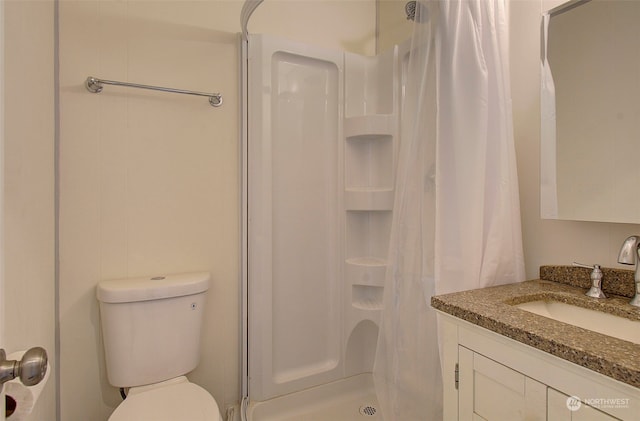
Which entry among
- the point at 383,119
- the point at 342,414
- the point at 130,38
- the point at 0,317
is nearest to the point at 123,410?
the point at 0,317

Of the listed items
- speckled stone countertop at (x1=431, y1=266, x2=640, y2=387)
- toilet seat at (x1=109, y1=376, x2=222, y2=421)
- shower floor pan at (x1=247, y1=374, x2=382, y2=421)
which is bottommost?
shower floor pan at (x1=247, y1=374, x2=382, y2=421)

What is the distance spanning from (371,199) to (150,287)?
1150 millimetres

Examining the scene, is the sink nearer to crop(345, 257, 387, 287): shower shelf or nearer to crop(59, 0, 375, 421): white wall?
crop(345, 257, 387, 287): shower shelf

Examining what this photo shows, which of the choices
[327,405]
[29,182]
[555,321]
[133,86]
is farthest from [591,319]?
[133,86]

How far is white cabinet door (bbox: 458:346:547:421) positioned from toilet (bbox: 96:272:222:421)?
0.90 meters

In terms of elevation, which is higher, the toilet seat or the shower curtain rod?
the shower curtain rod

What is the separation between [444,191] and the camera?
3.85 ft

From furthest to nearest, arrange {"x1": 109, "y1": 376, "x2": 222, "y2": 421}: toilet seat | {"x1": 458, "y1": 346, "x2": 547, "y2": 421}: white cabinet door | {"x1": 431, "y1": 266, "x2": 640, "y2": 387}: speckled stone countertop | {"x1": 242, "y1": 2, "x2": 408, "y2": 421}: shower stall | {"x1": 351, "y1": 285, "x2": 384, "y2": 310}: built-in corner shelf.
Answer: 1. {"x1": 351, "y1": 285, "x2": 384, "y2": 310}: built-in corner shelf
2. {"x1": 242, "y1": 2, "x2": 408, "y2": 421}: shower stall
3. {"x1": 109, "y1": 376, "x2": 222, "y2": 421}: toilet seat
4. {"x1": 458, "y1": 346, "x2": 547, "y2": 421}: white cabinet door
5. {"x1": 431, "y1": 266, "x2": 640, "y2": 387}: speckled stone countertop

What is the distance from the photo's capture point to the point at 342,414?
5.83 feet

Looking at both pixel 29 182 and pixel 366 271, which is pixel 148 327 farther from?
pixel 366 271

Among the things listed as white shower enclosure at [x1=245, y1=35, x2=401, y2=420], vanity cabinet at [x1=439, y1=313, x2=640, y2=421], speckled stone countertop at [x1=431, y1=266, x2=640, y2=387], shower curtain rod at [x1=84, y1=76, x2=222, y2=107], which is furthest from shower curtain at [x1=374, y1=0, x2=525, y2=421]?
shower curtain rod at [x1=84, y1=76, x2=222, y2=107]

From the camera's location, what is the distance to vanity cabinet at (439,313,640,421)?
64 cm

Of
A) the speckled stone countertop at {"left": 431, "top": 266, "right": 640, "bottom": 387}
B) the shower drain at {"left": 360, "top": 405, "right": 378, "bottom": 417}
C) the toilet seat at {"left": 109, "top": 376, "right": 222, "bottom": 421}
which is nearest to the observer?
the speckled stone countertop at {"left": 431, "top": 266, "right": 640, "bottom": 387}

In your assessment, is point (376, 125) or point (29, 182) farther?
point (376, 125)
